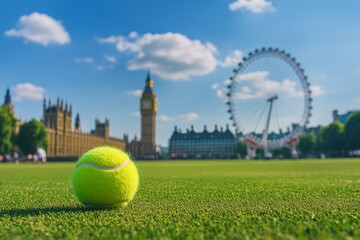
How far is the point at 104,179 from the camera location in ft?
12.7

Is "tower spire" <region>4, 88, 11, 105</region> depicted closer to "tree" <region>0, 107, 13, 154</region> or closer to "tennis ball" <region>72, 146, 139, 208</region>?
"tree" <region>0, 107, 13, 154</region>

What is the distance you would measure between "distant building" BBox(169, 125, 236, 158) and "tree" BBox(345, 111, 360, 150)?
82.7 m

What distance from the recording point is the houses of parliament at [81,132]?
120m

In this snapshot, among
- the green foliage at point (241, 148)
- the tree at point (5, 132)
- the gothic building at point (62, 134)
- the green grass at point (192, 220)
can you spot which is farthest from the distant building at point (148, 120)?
the green grass at point (192, 220)

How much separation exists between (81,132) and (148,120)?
109 feet

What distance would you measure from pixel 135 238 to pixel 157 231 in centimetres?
28

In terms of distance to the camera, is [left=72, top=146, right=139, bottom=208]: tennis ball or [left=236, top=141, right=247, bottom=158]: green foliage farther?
[left=236, top=141, right=247, bottom=158]: green foliage

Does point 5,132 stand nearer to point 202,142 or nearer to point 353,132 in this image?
point 353,132

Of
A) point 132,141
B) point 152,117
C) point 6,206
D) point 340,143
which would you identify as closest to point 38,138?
point 340,143

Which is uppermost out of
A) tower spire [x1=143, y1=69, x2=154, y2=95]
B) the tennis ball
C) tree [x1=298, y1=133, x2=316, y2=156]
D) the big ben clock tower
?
tower spire [x1=143, y1=69, x2=154, y2=95]

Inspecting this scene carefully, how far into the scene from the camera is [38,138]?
232 ft

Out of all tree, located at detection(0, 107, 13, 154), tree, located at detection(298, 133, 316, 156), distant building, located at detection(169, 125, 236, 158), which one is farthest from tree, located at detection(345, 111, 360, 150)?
distant building, located at detection(169, 125, 236, 158)

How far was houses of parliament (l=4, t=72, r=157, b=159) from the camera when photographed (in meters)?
120

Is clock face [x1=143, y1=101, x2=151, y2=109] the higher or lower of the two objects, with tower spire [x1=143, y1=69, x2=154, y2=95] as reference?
lower
